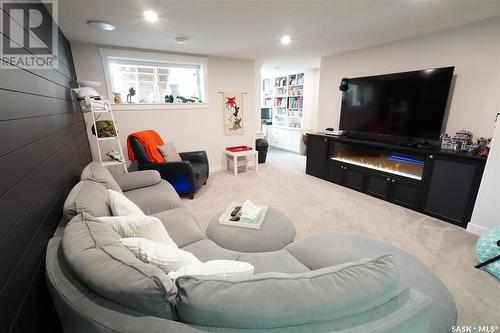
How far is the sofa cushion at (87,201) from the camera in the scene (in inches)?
47.3

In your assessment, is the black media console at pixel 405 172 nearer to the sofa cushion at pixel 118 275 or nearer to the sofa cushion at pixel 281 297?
the sofa cushion at pixel 281 297

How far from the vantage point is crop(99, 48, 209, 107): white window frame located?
3.39 meters

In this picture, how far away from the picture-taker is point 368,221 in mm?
2617

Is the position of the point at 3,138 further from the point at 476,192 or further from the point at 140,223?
the point at 476,192

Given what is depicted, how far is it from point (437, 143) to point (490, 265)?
172cm

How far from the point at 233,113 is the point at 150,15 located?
2462 millimetres

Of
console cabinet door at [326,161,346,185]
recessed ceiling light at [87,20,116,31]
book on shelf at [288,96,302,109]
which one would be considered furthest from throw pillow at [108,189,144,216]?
book on shelf at [288,96,302,109]

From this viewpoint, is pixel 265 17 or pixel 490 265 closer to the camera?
pixel 490 265

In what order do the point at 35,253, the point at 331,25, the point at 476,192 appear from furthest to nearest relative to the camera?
the point at 331,25 < the point at 476,192 < the point at 35,253

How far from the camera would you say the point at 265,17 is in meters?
2.35

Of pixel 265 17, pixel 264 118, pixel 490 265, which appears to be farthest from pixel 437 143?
pixel 264 118

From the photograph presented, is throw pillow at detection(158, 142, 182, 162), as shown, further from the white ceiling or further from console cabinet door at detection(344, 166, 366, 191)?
console cabinet door at detection(344, 166, 366, 191)

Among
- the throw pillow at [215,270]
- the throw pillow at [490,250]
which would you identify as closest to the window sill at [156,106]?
the throw pillow at [215,270]

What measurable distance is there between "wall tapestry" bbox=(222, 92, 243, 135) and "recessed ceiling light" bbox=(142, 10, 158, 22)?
6.90 feet
